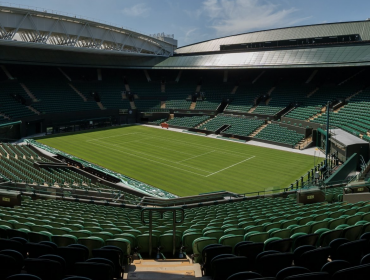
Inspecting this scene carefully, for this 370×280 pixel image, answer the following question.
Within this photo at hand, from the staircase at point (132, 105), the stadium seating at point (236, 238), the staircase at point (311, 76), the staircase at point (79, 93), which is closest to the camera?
the stadium seating at point (236, 238)

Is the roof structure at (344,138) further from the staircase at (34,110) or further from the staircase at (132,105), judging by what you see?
the staircase at (34,110)

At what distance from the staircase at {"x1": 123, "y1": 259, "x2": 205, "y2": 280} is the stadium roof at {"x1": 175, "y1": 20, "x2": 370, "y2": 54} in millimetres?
54631

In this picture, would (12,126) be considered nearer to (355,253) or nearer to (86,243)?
(86,243)

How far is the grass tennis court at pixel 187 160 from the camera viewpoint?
2438 centimetres

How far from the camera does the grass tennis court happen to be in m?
24.4

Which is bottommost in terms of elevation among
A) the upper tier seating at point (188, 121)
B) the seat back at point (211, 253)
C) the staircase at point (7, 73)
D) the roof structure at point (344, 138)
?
the seat back at point (211, 253)

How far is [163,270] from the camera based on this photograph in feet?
21.4

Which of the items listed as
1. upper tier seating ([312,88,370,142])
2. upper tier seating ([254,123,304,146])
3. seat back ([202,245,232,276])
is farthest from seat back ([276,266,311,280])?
upper tier seating ([254,123,304,146])

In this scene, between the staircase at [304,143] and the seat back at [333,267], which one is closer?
the seat back at [333,267]

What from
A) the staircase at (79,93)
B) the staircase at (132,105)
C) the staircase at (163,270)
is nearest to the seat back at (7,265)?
the staircase at (163,270)

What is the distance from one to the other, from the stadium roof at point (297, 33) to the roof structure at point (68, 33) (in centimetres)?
1280

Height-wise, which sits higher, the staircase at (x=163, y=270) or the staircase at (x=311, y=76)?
the staircase at (x=311, y=76)

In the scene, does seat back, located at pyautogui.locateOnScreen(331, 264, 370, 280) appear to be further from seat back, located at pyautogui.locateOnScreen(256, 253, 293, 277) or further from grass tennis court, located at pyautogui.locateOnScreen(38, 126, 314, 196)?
grass tennis court, located at pyautogui.locateOnScreen(38, 126, 314, 196)

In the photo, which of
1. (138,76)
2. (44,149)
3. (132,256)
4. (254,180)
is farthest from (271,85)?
(132,256)
